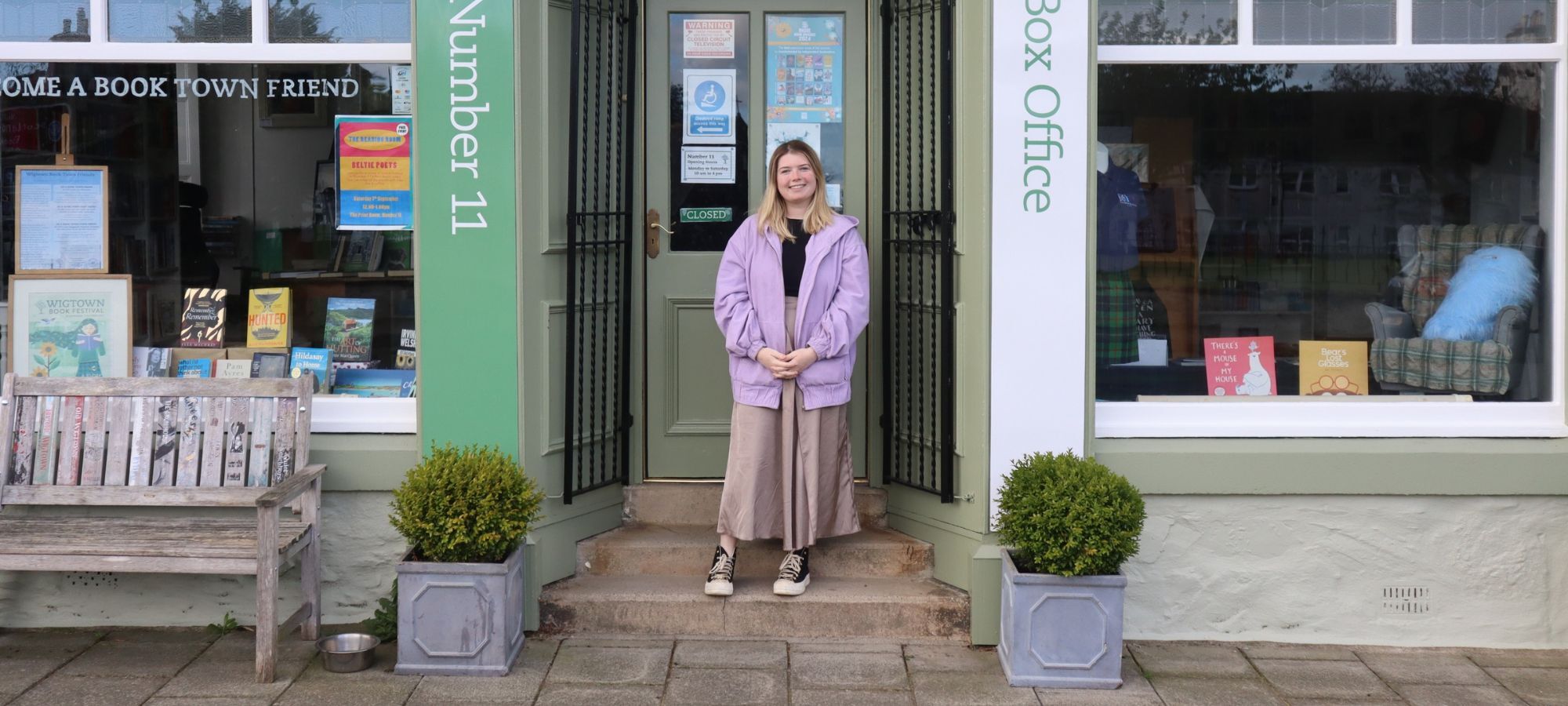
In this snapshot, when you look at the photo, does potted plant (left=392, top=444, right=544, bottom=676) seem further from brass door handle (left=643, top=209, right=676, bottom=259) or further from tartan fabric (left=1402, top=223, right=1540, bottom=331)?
tartan fabric (left=1402, top=223, right=1540, bottom=331)

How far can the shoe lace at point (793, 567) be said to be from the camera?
19.6 ft

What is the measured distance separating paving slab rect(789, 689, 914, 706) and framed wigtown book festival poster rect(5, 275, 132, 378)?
319 centimetres

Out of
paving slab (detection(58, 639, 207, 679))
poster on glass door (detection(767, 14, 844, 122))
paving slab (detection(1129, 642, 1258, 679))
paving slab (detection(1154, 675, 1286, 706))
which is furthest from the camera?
poster on glass door (detection(767, 14, 844, 122))

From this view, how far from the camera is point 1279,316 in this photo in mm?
6164

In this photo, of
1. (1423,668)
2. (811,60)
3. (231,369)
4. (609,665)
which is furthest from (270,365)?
(1423,668)

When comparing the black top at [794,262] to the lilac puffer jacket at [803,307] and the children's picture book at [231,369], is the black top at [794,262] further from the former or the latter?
the children's picture book at [231,369]

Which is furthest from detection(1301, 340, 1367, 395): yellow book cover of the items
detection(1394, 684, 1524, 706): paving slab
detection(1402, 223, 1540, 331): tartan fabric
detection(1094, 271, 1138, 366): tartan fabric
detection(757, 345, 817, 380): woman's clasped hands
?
detection(757, 345, 817, 380): woman's clasped hands

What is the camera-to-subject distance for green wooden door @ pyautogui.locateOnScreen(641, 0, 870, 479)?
6500 millimetres

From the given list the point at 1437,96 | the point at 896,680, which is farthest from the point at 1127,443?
the point at 1437,96

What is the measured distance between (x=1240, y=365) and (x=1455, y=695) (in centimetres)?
154

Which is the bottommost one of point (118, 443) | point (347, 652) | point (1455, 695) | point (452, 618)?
point (1455, 695)

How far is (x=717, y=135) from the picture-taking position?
21.5 ft

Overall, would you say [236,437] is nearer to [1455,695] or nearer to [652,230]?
[652,230]

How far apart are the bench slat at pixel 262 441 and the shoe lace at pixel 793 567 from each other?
2091 mm
